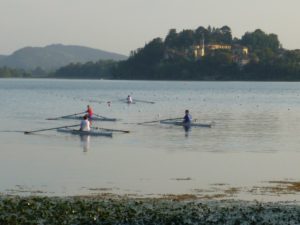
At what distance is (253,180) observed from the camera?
2552 centimetres

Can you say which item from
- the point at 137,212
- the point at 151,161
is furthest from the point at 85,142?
the point at 137,212

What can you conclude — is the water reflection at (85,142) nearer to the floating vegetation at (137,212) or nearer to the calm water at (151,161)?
the calm water at (151,161)

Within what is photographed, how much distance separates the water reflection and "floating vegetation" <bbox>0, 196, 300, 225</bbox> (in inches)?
608

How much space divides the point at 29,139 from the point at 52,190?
17642 mm

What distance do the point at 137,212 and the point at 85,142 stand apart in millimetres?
20452

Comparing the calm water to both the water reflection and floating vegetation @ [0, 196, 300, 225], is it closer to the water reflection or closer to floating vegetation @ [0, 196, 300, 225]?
the water reflection

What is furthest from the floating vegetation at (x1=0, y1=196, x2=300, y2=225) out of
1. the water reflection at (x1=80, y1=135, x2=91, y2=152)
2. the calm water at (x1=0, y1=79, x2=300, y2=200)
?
the water reflection at (x1=80, y1=135, x2=91, y2=152)

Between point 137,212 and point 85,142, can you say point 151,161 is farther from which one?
point 137,212

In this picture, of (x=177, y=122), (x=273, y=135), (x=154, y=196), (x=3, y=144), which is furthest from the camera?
(x=177, y=122)

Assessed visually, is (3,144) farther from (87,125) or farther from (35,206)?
(35,206)

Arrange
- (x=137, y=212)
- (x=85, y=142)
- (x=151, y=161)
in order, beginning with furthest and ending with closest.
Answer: (x=85, y=142), (x=151, y=161), (x=137, y=212)

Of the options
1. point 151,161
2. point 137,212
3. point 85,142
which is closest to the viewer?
point 137,212

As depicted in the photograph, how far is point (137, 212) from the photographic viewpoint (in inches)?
717

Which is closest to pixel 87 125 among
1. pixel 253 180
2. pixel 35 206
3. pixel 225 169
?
pixel 225 169
